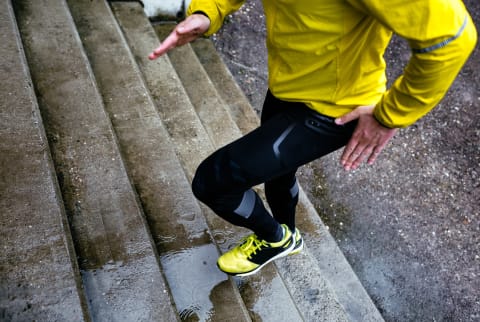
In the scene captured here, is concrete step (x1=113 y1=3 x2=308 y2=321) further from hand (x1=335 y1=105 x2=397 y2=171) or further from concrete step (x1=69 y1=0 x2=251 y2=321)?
hand (x1=335 y1=105 x2=397 y2=171)

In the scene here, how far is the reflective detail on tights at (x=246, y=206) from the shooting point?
1.97 m

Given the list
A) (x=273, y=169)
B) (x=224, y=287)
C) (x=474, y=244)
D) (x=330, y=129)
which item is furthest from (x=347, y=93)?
(x=474, y=244)

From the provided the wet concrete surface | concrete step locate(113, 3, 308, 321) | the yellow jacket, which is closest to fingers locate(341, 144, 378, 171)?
the yellow jacket

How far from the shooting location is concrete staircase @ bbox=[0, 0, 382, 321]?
1.86 meters

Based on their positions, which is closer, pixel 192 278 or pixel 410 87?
pixel 410 87

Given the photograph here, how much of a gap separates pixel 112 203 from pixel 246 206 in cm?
76

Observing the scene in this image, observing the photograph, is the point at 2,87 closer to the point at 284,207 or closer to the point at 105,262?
the point at 105,262

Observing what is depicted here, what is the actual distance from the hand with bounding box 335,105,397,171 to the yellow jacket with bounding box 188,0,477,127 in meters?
0.05

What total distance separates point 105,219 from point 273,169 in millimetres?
1006

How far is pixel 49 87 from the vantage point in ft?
8.62

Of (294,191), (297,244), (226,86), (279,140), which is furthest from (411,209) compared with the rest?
(279,140)

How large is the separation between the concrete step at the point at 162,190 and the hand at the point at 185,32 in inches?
39.6

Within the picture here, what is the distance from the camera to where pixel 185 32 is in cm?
170

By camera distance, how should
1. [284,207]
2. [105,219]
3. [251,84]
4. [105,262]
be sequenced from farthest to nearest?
[251,84], [284,207], [105,219], [105,262]
